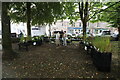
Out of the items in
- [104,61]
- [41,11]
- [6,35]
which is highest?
[41,11]

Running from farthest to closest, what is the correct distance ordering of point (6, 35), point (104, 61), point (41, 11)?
point (41, 11) → point (6, 35) → point (104, 61)

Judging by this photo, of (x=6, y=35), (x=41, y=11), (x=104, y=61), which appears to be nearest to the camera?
(x=104, y=61)

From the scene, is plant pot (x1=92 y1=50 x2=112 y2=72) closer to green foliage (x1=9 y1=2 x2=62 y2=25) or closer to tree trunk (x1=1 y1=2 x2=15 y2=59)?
green foliage (x1=9 y1=2 x2=62 y2=25)

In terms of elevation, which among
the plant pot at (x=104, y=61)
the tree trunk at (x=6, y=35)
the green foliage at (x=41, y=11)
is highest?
the green foliage at (x=41, y=11)

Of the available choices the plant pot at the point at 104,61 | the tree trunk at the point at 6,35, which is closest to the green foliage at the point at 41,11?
the tree trunk at the point at 6,35

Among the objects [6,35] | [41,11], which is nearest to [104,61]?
[6,35]

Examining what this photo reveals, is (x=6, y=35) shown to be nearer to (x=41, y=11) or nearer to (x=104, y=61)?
(x=41, y=11)

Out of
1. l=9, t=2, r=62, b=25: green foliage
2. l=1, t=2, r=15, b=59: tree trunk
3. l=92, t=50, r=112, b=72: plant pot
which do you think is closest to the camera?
l=92, t=50, r=112, b=72: plant pot

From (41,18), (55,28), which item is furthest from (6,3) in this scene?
(55,28)

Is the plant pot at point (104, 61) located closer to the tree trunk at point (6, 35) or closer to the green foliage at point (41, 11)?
the green foliage at point (41, 11)

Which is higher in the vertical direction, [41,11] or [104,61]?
[41,11]

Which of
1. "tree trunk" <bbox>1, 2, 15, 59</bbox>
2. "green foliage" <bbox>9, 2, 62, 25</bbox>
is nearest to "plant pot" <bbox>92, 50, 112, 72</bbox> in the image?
"green foliage" <bbox>9, 2, 62, 25</bbox>

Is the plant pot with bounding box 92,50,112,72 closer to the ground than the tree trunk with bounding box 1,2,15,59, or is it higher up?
closer to the ground

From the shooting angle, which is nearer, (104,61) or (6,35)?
(104,61)
